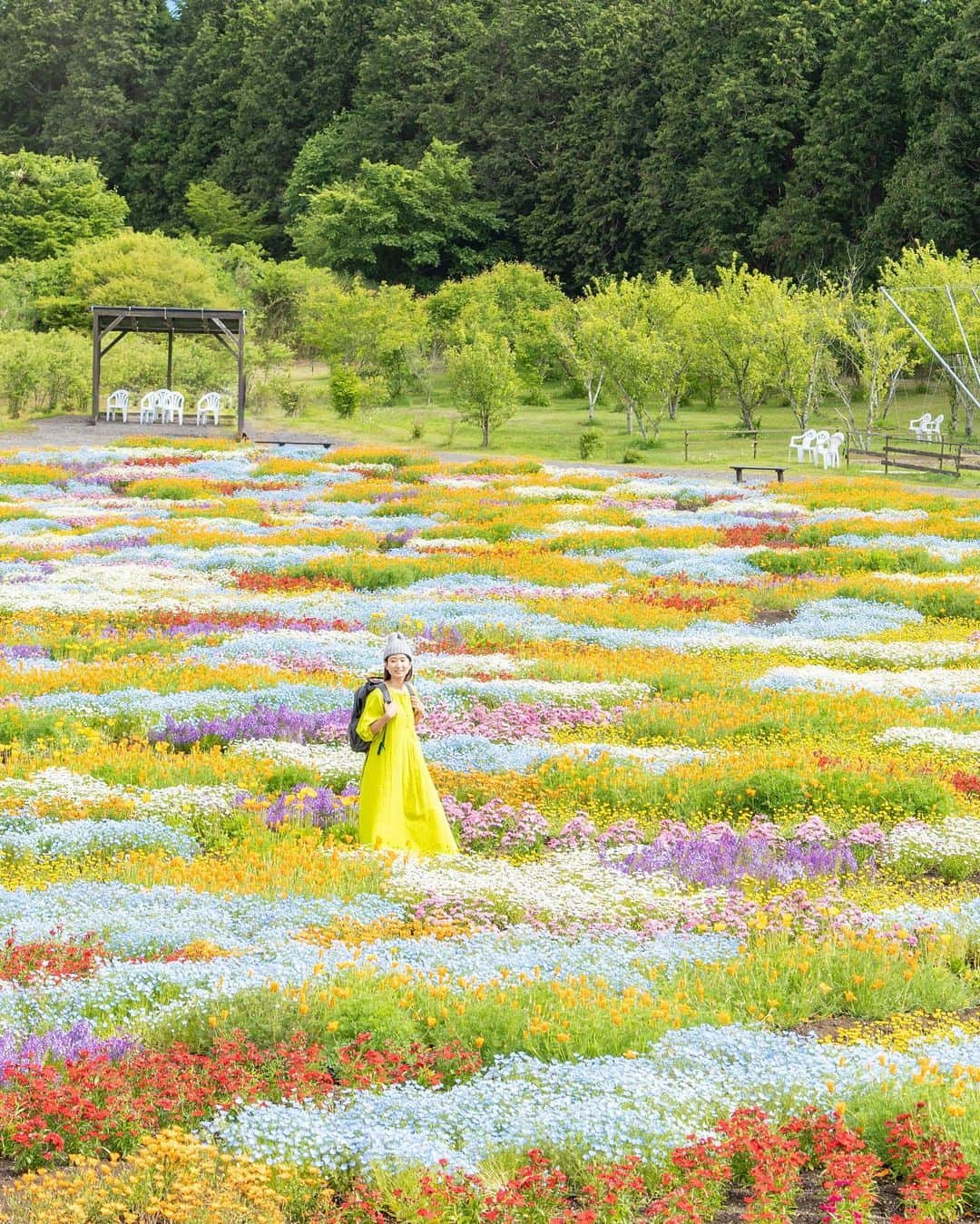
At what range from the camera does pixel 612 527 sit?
29.8m

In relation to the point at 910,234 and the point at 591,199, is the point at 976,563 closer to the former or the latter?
the point at 910,234

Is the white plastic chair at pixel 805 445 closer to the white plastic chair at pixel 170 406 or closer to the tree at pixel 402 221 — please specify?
the white plastic chair at pixel 170 406

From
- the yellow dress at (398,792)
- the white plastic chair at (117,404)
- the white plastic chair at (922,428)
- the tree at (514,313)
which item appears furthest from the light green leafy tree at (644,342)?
the yellow dress at (398,792)

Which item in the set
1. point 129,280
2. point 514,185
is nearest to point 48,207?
point 129,280

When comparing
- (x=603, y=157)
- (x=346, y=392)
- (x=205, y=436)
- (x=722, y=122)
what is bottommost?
(x=205, y=436)

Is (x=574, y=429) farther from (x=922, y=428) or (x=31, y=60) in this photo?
(x=31, y=60)

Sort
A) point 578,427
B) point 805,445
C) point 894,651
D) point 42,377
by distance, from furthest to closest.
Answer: point 578,427 < point 42,377 < point 805,445 < point 894,651

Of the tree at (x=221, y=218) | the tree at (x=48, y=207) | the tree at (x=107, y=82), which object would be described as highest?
the tree at (x=107, y=82)

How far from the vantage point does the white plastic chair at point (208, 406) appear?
53.0 metres

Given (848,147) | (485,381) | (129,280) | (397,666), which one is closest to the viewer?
(397,666)

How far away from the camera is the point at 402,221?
97188 mm

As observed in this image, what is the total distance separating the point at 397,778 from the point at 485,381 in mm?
42020

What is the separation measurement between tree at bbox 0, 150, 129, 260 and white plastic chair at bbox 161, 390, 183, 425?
1535 inches

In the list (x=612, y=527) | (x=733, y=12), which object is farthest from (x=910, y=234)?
(x=612, y=527)
